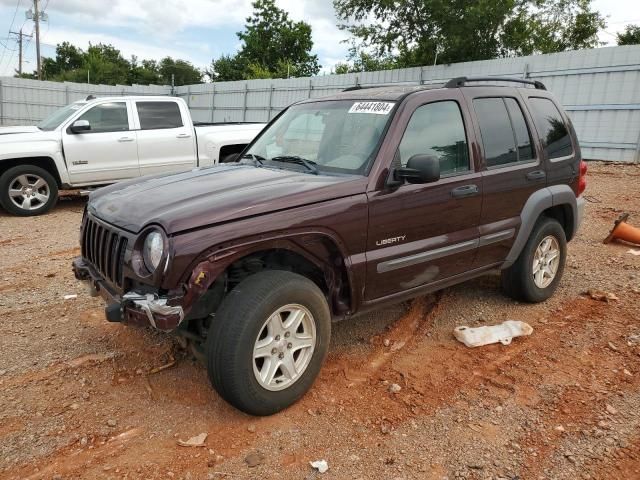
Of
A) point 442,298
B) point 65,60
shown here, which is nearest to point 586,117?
point 442,298

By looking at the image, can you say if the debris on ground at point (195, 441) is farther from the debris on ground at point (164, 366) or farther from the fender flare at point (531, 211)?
the fender flare at point (531, 211)

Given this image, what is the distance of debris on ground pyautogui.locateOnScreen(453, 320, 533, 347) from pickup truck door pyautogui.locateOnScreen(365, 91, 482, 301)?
0.49 metres

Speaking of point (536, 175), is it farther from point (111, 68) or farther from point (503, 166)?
point (111, 68)

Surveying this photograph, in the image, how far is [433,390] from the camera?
3.32 metres

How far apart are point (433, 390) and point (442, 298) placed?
162 centimetres

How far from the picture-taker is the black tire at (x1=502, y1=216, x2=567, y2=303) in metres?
4.47

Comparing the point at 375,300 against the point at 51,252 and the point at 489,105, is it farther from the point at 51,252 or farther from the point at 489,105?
the point at 51,252

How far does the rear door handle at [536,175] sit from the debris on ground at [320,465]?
9.34 ft

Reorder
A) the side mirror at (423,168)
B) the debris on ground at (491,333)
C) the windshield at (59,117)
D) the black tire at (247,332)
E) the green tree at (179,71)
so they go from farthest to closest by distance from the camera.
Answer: the green tree at (179,71)
the windshield at (59,117)
the debris on ground at (491,333)
the side mirror at (423,168)
the black tire at (247,332)

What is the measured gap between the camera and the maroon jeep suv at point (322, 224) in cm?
275

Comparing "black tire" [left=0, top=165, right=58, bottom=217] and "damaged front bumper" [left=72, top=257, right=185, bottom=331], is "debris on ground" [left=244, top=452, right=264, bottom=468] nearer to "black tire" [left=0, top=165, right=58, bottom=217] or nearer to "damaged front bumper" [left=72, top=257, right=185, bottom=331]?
"damaged front bumper" [left=72, top=257, right=185, bottom=331]

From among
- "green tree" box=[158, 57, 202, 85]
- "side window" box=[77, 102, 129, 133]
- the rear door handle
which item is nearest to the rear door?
the rear door handle

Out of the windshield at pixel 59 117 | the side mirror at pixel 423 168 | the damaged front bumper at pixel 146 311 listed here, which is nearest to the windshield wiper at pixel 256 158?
the side mirror at pixel 423 168

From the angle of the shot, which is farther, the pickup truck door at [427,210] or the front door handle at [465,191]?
the front door handle at [465,191]
